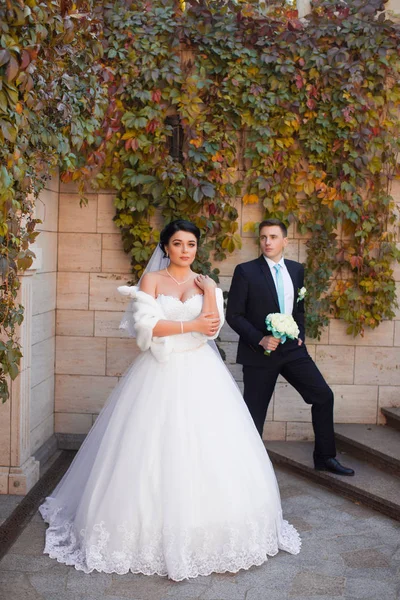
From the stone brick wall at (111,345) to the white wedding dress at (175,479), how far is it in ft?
5.83

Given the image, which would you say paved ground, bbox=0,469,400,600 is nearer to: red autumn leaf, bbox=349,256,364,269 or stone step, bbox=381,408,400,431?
stone step, bbox=381,408,400,431

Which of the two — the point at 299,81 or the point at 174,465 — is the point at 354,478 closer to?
the point at 174,465

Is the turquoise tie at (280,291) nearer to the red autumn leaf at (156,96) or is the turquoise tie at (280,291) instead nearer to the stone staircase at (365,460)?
the stone staircase at (365,460)

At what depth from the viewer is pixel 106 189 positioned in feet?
19.0

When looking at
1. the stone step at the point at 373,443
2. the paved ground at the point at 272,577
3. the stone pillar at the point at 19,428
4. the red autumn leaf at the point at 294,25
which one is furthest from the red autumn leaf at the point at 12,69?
→ the stone step at the point at 373,443

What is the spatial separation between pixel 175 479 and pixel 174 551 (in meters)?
0.36

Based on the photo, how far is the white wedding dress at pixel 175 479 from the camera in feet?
11.8

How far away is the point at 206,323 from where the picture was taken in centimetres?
393

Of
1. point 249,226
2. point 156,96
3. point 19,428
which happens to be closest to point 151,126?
point 156,96

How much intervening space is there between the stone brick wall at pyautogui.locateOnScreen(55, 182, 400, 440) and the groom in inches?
35.6

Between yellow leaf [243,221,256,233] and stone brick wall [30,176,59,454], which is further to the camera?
yellow leaf [243,221,256,233]

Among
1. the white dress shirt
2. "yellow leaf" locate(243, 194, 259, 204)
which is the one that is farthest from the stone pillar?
"yellow leaf" locate(243, 194, 259, 204)

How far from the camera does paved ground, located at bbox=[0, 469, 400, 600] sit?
3426 millimetres

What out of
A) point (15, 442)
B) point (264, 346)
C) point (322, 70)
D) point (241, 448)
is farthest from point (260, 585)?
point (322, 70)
